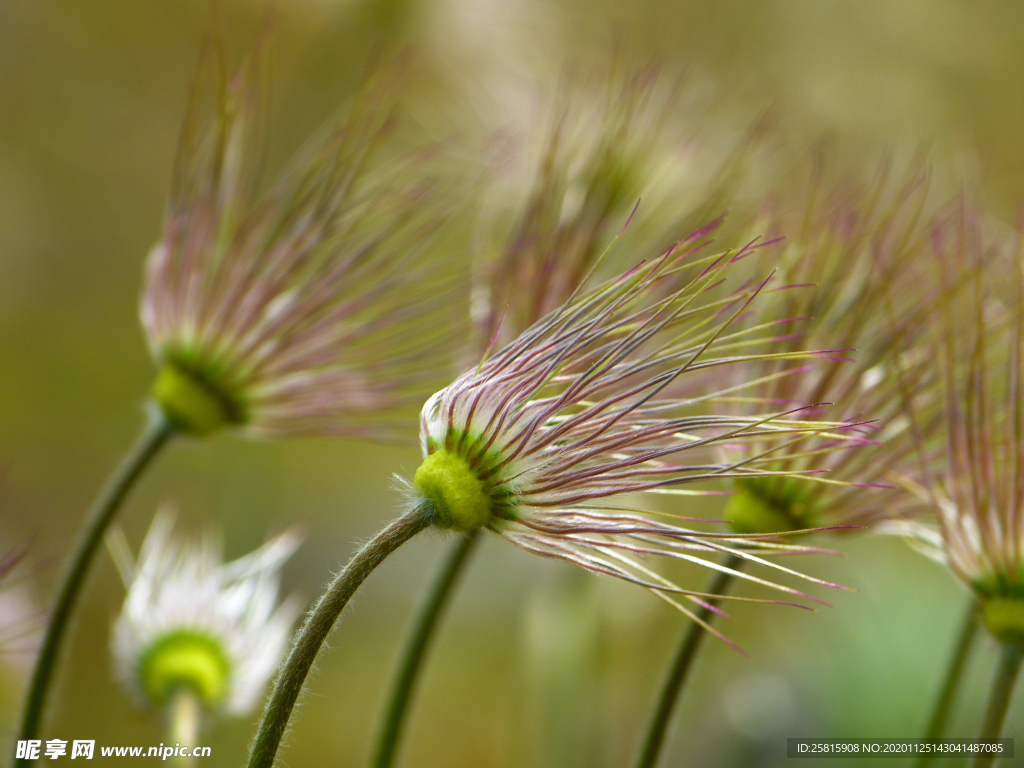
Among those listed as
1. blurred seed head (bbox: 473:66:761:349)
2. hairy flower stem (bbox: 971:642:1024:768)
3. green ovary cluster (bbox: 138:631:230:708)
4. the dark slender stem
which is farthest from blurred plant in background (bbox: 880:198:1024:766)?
green ovary cluster (bbox: 138:631:230:708)

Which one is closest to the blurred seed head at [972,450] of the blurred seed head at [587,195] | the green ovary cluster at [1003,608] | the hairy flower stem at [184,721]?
the green ovary cluster at [1003,608]

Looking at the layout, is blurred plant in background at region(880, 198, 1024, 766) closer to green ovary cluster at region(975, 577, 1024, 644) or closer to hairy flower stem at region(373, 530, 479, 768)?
green ovary cluster at region(975, 577, 1024, 644)

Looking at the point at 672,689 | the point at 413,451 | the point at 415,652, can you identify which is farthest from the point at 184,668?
the point at 413,451

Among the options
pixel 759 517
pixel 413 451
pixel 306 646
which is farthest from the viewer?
pixel 413 451

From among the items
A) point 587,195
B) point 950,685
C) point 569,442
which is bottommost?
point 950,685

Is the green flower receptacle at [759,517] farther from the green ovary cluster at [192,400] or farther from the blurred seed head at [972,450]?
the green ovary cluster at [192,400]

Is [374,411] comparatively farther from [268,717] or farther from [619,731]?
[619,731]

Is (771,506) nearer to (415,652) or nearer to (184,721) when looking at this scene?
(415,652)
